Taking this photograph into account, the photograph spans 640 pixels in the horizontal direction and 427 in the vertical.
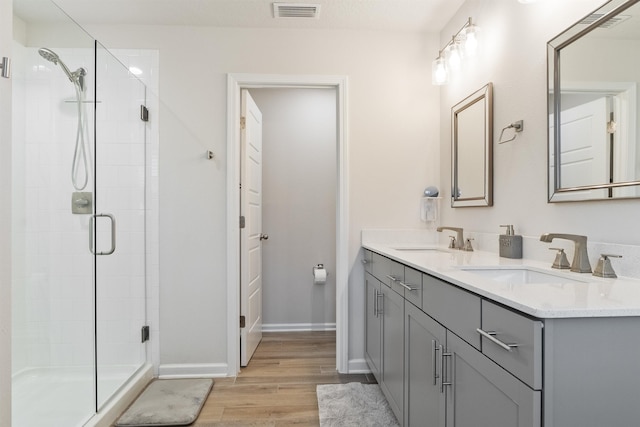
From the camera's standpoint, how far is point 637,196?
1.10m

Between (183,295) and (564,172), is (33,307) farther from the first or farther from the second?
(564,172)

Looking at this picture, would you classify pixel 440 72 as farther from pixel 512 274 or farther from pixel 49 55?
pixel 49 55

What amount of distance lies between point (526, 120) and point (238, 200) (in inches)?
70.2

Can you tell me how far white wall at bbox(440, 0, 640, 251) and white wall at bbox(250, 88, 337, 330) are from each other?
5.08 ft

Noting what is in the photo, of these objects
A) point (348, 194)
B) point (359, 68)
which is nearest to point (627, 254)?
point (348, 194)

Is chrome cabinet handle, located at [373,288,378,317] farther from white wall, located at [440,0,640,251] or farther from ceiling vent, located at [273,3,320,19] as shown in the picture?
ceiling vent, located at [273,3,320,19]

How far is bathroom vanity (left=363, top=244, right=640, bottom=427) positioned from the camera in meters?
0.76

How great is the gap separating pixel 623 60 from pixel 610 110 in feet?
0.52

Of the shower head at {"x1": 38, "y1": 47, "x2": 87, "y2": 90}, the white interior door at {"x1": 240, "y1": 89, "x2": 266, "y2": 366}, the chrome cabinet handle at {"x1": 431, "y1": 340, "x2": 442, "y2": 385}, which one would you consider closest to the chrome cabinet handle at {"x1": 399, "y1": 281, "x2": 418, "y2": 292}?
the chrome cabinet handle at {"x1": 431, "y1": 340, "x2": 442, "y2": 385}

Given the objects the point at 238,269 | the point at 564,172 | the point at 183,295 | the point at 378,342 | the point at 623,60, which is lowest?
the point at 378,342

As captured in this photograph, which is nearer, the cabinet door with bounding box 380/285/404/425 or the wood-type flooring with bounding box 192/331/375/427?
the cabinet door with bounding box 380/285/404/425

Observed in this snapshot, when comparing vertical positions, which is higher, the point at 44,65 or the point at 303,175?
the point at 44,65

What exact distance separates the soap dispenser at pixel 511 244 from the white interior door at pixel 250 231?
1688 millimetres

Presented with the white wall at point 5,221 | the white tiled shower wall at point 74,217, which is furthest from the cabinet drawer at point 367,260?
the white wall at point 5,221
